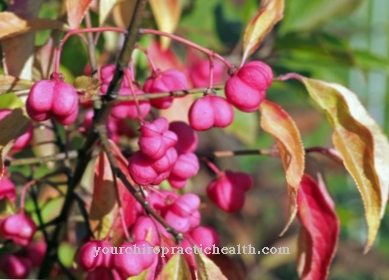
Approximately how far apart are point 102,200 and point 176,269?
0.44 feet

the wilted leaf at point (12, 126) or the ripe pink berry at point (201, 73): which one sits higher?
the wilted leaf at point (12, 126)

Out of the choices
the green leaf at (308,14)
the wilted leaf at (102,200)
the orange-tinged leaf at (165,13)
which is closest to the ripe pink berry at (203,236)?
the wilted leaf at (102,200)

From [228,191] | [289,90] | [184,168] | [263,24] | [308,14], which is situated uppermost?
[263,24]

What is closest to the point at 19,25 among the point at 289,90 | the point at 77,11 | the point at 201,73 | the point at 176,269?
the point at 77,11

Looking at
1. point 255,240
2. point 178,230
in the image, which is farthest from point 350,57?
point 255,240

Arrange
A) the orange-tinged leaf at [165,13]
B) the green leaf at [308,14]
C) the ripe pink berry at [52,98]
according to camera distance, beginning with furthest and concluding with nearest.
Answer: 1. the green leaf at [308,14]
2. the orange-tinged leaf at [165,13]
3. the ripe pink berry at [52,98]

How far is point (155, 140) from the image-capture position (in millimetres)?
789

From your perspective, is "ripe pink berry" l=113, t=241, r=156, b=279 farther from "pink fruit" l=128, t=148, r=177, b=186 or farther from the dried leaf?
the dried leaf

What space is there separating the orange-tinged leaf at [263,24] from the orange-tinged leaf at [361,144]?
68 millimetres

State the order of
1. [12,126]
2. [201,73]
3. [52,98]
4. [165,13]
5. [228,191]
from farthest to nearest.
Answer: [201,73] → [165,13] → [228,191] → [12,126] → [52,98]

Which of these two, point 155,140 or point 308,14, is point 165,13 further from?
point 308,14

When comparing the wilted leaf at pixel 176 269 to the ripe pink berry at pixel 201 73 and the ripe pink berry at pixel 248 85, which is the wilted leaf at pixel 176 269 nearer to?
the ripe pink berry at pixel 248 85

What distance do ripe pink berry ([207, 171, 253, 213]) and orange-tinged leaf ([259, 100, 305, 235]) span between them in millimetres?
158

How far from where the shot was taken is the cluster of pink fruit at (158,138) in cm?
78
